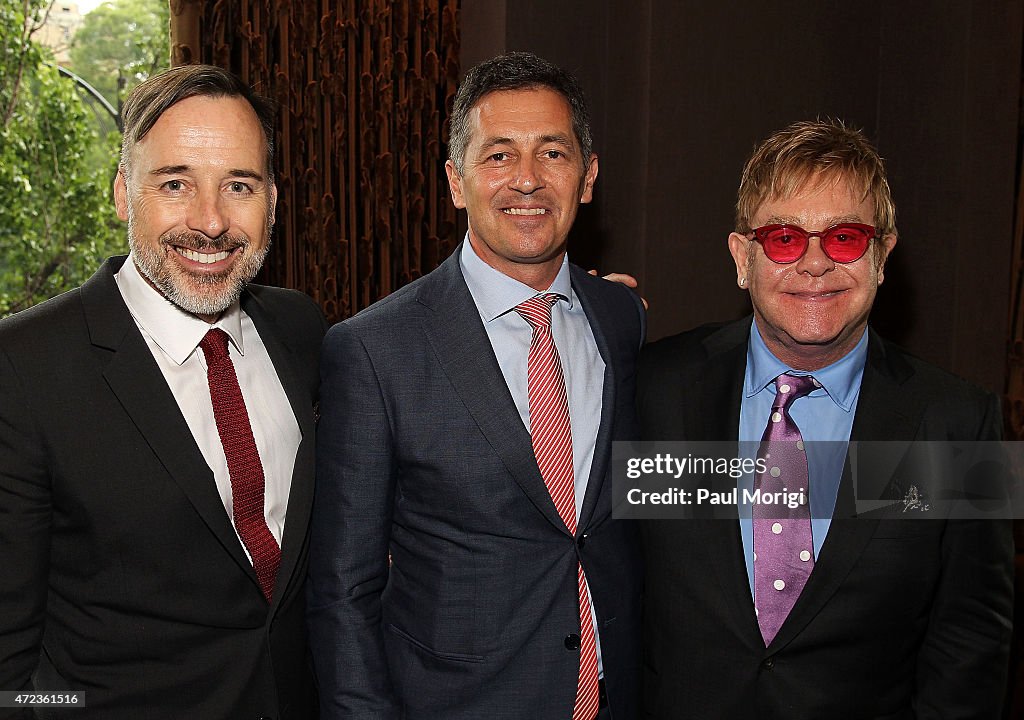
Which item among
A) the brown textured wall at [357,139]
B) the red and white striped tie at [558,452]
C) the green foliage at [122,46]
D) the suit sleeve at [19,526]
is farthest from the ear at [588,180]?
the green foliage at [122,46]

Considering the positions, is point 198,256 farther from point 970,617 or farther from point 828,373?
point 970,617

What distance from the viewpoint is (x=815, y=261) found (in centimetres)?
174

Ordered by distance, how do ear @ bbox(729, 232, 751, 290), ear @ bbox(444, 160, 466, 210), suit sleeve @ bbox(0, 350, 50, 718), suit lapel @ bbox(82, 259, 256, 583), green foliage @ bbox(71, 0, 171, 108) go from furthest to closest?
green foliage @ bbox(71, 0, 171, 108)
ear @ bbox(444, 160, 466, 210)
ear @ bbox(729, 232, 751, 290)
suit lapel @ bbox(82, 259, 256, 583)
suit sleeve @ bbox(0, 350, 50, 718)

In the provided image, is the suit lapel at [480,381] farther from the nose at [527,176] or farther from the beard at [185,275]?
the beard at [185,275]

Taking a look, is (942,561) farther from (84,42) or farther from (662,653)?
(84,42)

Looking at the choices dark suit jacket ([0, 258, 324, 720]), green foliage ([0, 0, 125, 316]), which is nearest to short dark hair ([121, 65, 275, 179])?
dark suit jacket ([0, 258, 324, 720])

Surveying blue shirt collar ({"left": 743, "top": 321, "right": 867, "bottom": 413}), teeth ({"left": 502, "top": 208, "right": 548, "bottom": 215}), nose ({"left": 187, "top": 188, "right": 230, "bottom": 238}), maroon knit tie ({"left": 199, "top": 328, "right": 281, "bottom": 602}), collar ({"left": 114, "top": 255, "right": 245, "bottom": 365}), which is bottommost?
maroon knit tie ({"left": 199, "top": 328, "right": 281, "bottom": 602})

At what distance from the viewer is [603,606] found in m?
1.88

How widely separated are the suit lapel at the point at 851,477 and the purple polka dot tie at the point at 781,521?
4cm

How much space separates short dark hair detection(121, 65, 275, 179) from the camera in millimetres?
1760

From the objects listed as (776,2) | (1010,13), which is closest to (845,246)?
(776,2)

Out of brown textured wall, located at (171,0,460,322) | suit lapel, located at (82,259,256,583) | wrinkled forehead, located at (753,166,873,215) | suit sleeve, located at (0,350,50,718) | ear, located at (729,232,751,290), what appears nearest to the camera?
suit sleeve, located at (0,350,50,718)

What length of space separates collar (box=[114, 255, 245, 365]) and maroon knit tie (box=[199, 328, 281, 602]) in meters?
0.04

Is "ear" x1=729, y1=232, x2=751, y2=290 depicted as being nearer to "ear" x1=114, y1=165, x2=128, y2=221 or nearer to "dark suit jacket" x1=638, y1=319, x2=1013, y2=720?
"dark suit jacket" x1=638, y1=319, x2=1013, y2=720
